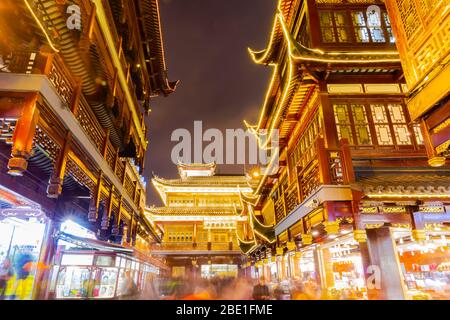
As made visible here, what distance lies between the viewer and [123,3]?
34.7 ft

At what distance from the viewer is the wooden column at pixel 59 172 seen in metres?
5.32

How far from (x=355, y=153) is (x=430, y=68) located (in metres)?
4.29

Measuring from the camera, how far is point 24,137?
414 cm

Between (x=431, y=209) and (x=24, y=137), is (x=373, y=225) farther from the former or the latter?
(x=24, y=137)

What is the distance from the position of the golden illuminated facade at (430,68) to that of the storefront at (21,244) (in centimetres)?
971

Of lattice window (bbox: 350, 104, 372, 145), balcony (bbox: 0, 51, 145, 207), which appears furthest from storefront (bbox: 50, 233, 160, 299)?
lattice window (bbox: 350, 104, 372, 145)

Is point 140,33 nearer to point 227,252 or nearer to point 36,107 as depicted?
point 36,107

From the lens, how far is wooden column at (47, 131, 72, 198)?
532 centimetres

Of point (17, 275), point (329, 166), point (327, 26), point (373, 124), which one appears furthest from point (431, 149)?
point (17, 275)

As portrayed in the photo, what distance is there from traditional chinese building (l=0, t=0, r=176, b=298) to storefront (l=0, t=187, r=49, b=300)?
0.21ft

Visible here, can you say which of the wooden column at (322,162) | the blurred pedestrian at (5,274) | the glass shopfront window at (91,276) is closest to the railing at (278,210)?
the wooden column at (322,162)

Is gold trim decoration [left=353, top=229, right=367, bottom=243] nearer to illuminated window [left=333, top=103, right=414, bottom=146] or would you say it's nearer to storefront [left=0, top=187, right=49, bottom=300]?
illuminated window [left=333, top=103, right=414, bottom=146]

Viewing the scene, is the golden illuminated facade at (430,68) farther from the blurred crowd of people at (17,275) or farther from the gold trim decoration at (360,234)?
the blurred crowd of people at (17,275)
